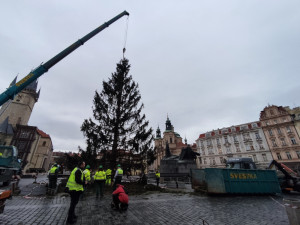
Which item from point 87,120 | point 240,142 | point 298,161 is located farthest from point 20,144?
point 298,161

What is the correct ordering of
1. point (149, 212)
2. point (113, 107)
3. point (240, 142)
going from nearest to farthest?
point (149, 212)
point (113, 107)
point (240, 142)

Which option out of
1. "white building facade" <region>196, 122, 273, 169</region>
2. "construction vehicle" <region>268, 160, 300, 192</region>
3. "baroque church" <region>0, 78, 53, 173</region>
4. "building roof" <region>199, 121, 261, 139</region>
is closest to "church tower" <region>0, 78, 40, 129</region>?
"baroque church" <region>0, 78, 53, 173</region>

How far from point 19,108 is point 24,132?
37.4ft

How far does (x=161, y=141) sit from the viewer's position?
236 feet

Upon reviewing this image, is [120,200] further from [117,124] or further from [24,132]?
[24,132]

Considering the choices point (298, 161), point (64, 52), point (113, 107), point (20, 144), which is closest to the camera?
point (64, 52)

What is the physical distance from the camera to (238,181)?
9.74 metres

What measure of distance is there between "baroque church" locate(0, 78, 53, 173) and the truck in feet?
166

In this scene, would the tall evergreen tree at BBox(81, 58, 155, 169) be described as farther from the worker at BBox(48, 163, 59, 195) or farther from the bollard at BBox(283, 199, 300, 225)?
the bollard at BBox(283, 199, 300, 225)

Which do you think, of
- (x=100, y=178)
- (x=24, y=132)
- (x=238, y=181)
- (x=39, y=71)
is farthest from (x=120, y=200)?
(x=24, y=132)

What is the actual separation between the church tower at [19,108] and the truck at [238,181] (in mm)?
61209

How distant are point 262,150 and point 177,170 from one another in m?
38.2

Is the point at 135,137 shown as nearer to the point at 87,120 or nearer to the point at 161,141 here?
the point at 87,120

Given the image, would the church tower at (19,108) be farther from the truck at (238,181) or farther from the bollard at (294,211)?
the bollard at (294,211)
